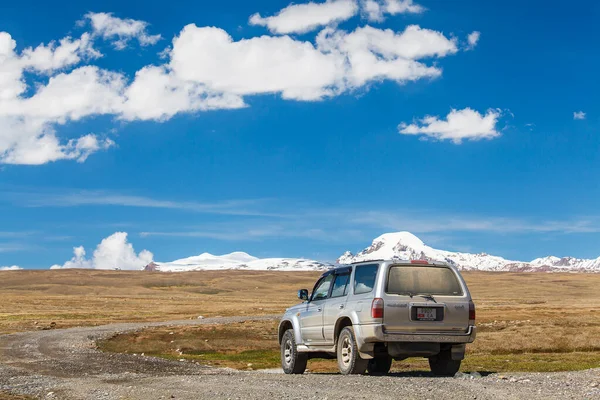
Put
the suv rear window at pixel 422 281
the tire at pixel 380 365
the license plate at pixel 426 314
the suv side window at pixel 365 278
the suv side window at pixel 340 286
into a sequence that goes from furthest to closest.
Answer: the tire at pixel 380 365, the suv side window at pixel 340 286, the suv side window at pixel 365 278, the suv rear window at pixel 422 281, the license plate at pixel 426 314

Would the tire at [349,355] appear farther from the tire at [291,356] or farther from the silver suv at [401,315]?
the tire at [291,356]

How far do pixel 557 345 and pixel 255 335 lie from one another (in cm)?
1805

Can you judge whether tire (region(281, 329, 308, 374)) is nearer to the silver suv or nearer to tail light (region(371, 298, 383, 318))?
the silver suv

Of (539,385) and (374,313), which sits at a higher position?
(374,313)

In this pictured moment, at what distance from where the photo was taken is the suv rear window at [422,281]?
58.6 feet

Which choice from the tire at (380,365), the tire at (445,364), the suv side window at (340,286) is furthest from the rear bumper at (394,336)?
the tire at (380,365)

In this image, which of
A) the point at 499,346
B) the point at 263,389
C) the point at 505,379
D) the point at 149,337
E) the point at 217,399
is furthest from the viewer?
the point at 149,337

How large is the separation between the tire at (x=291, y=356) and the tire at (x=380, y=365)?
1.86 metres

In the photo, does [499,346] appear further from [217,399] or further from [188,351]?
[217,399]

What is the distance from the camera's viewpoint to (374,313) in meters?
17.4

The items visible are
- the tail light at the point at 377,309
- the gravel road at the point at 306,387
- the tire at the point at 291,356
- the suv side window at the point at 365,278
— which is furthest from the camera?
the tire at the point at 291,356

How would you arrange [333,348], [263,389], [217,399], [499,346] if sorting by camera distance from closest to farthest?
[217,399] → [263,389] → [333,348] → [499,346]

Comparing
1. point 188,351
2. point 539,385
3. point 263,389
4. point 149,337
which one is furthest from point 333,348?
point 149,337

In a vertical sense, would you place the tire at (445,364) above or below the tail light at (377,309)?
below
